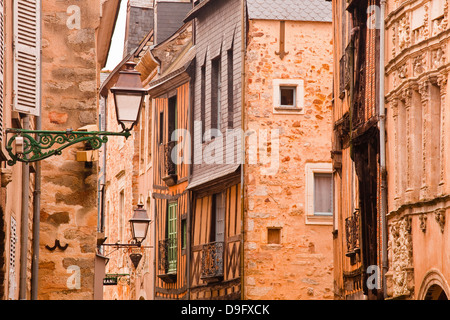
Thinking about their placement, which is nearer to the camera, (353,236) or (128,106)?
(128,106)

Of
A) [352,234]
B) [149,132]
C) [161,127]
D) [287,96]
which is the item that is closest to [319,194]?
[287,96]

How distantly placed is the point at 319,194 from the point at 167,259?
6.47 m

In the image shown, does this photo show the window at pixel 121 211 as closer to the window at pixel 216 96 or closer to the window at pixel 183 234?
the window at pixel 183 234

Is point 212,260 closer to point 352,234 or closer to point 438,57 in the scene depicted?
point 352,234

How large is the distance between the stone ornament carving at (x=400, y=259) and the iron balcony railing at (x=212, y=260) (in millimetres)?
8596

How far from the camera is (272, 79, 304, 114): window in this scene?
2388cm

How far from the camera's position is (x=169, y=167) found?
28.4 m

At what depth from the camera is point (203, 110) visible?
1062 inches

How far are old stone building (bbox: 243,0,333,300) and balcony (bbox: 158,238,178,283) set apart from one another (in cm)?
496

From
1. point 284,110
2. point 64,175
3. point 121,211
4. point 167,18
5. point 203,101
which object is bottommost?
point 64,175

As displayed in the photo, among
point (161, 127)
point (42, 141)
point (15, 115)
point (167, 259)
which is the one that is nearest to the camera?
point (42, 141)

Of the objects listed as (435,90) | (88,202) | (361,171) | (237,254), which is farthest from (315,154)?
(88,202)
